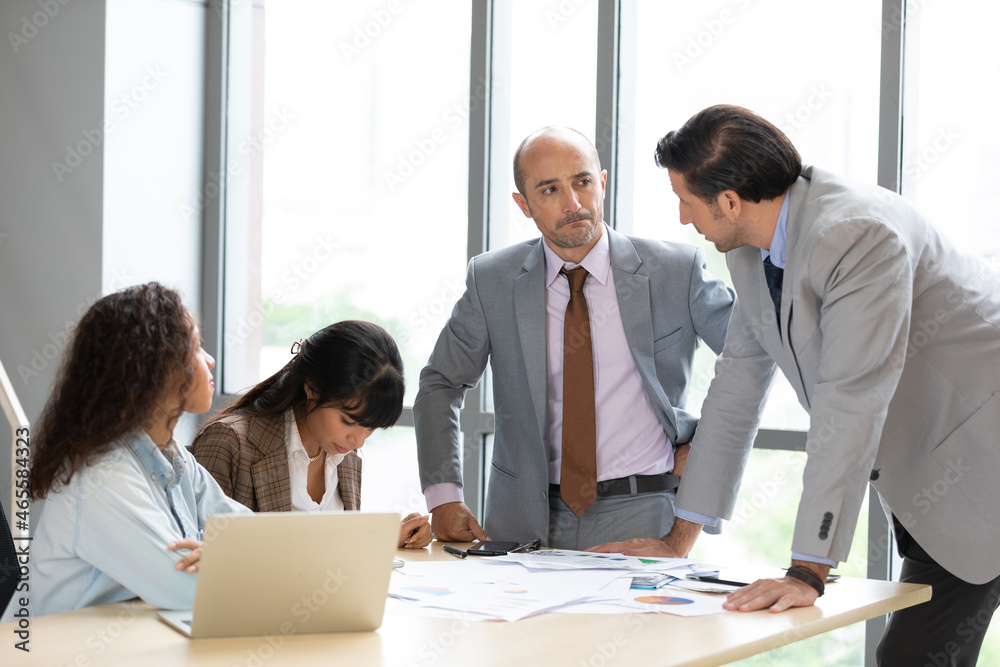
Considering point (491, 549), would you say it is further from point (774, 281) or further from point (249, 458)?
point (774, 281)

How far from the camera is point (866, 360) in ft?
5.62

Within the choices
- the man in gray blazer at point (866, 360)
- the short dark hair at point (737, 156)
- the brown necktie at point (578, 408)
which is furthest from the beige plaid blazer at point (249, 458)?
the short dark hair at point (737, 156)

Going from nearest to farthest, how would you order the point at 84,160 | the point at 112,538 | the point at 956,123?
the point at 112,538 < the point at 956,123 < the point at 84,160

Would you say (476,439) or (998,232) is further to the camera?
(476,439)

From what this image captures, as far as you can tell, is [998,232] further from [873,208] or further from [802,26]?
[873,208]

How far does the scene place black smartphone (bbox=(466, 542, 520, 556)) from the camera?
6.86ft

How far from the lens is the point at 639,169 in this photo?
11.3ft

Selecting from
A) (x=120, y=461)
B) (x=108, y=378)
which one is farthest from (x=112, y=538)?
(x=108, y=378)

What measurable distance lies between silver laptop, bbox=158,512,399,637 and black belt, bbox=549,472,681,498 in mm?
1062

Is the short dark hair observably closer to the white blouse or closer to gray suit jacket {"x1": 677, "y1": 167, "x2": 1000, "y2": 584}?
gray suit jacket {"x1": 677, "y1": 167, "x2": 1000, "y2": 584}

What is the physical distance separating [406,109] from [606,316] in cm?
180

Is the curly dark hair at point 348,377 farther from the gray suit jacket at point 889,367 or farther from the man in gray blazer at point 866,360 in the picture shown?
the gray suit jacket at point 889,367

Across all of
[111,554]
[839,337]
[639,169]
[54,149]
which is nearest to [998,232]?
[639,169]

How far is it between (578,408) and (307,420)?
657mm
